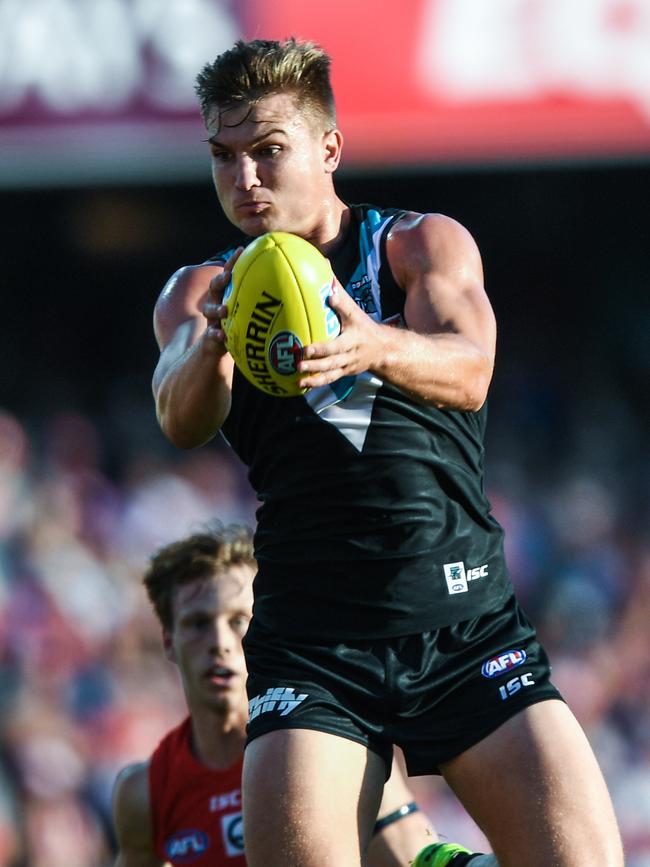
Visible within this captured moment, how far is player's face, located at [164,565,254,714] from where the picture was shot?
5008 mm

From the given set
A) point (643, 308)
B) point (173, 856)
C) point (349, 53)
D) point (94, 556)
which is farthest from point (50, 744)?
point (643, 308)

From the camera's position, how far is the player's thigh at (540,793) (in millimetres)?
3348

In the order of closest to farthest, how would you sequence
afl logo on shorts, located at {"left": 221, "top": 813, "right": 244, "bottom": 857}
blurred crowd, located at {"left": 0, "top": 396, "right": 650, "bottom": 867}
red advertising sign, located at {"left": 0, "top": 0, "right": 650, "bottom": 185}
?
afl logo on shorts, located at {"left": 221, "top": 813, "right": 244, "bottom": 857}
blurred crowd, located at {"left": 0, "top": 396, "right": 650, "bottom": 867}
red advertising sign, located at {"left": 0, "top": 0, "right": 650, "bottom": 185}

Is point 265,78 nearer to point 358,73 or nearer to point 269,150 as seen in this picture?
point 269,150

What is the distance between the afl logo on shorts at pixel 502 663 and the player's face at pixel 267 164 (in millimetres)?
1228

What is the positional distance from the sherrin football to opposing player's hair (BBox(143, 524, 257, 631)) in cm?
202

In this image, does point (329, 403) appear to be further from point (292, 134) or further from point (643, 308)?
point (643, 308)

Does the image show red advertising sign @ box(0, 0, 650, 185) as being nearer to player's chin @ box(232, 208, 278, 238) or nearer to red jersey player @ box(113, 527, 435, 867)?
red jersey player @ box(113, 527, 435, 867)

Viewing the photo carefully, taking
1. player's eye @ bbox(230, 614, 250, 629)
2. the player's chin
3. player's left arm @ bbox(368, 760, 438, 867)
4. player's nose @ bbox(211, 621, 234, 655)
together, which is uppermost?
the player's chin

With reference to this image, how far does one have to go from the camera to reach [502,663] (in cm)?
364

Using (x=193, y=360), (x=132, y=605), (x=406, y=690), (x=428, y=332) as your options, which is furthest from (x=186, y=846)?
(x=132, y=605)

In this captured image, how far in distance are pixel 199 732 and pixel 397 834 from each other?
945mm

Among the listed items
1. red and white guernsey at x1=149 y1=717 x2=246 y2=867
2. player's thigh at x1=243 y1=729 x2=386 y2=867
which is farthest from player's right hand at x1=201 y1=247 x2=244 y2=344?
red and white guernsey at x1=149 y1=717 x2=246 y2=867

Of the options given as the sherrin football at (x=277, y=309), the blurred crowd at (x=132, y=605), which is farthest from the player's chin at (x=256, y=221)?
the blurred crowd at (x=132, y=605)
